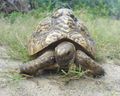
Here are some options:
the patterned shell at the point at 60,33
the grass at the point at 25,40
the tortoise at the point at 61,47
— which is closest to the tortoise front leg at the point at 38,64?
the tortoise at the point at 61,47

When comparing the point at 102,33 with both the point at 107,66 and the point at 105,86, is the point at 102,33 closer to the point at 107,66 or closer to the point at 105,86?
the point at 107,66

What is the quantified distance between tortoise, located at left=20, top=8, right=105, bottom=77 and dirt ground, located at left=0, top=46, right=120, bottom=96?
11cm

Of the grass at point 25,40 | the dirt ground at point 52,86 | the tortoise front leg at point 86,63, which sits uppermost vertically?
the grass at point 25,40

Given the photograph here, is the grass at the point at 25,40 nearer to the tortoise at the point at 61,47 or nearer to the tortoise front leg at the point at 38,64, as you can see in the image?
the tortoise at the point at 61,47

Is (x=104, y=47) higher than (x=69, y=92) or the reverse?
higher

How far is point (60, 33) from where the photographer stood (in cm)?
401

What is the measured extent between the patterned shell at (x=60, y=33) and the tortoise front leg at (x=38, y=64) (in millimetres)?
176

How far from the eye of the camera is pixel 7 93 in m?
3.43

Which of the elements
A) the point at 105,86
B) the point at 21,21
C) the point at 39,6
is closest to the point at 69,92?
the point at 105,86

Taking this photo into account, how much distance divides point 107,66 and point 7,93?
4.75 ft

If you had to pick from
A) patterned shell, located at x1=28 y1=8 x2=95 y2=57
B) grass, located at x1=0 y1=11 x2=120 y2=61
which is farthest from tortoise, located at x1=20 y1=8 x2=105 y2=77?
grass, located at x1=0 y1=11 x2=120 y2=61

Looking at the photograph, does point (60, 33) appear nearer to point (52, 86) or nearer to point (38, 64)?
point (38, 64)

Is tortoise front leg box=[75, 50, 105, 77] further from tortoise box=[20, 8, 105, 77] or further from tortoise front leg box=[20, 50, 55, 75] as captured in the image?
tortoise front leg box=[20, 50, 55, 75]

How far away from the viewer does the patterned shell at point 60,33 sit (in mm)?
4012
